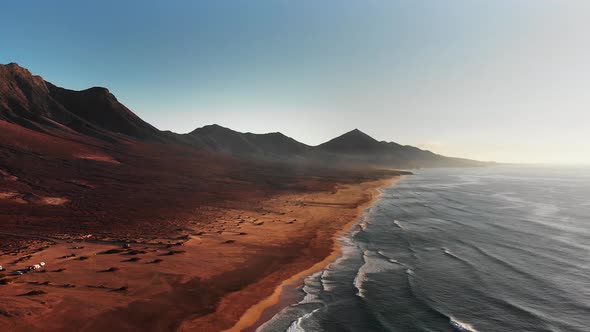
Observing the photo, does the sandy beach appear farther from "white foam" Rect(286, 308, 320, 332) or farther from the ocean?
the ocean

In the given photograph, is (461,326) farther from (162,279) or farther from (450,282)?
(162,279)

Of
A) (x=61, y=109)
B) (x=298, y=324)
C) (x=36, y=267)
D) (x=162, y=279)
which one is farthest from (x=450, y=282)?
(x=61, y=109)

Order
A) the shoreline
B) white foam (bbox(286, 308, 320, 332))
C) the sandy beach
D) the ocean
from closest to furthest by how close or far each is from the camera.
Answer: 1. the sandy beach
2. white foam (bbox(286, 308, 320, 332))
3. the shoreline
4. the ocean

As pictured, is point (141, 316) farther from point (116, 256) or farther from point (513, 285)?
point (513, 285)

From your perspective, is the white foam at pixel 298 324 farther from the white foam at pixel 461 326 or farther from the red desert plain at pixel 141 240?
the white foam at pixel 461 326

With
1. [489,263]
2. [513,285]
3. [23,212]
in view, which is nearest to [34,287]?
[23,212]

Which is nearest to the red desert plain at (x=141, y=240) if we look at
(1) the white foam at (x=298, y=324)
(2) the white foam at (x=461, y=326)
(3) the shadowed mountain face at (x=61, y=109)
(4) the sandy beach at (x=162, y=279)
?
(4) the sandy beach at (x=162, y=279)

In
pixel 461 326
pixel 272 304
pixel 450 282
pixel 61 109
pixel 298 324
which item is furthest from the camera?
pixel 61 109

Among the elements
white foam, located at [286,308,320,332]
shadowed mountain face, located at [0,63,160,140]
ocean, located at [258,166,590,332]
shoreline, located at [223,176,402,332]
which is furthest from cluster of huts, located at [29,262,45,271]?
shadowed mountain face, located at [0,63,160,140]
